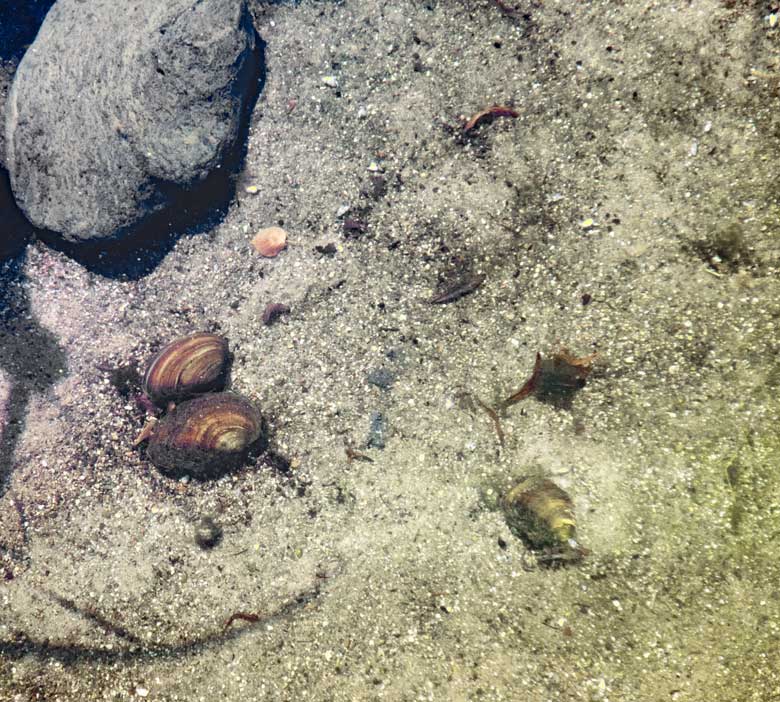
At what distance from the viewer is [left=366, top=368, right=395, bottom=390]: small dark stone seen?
4.07m

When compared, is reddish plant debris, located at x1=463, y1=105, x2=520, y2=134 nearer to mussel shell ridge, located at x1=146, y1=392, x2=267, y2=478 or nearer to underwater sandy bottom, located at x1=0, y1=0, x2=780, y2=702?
underwater sandy bottom, located at x1=0, y1=0, x2=780, y2=702

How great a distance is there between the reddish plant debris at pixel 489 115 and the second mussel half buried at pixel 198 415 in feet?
9.49

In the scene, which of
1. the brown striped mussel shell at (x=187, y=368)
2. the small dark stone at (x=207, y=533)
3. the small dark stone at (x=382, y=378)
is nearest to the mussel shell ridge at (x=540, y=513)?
the small dark stone at (x=382, y=378)

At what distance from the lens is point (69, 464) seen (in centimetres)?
442

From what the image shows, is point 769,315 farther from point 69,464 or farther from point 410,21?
point 69,464

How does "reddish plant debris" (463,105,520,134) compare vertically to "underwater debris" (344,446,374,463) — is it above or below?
above

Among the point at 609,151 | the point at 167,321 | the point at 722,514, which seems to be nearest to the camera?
the point at 722,514

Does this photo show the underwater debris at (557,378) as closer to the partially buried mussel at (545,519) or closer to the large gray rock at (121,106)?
the partially buried mussel at (545,519)

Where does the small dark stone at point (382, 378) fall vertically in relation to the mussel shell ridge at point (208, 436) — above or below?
below

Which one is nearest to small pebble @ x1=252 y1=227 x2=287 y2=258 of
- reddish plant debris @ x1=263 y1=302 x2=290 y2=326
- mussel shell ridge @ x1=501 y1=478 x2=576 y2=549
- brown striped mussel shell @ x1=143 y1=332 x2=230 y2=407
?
reddish plant debris @ x1=263 y1=302 x2=290 y2=326

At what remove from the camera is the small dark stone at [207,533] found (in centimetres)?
411

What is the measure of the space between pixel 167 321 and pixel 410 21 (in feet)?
11.6

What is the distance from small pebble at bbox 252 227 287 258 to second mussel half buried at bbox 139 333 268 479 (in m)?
0.90

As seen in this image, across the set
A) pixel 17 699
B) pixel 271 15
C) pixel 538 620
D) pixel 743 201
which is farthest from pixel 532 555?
pixel 271 15
